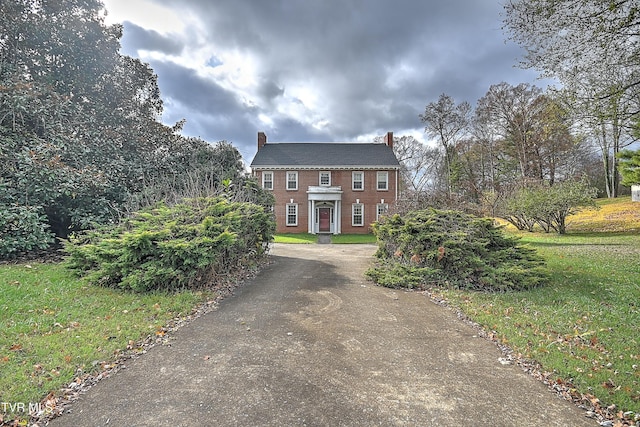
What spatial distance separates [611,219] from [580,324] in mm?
21935

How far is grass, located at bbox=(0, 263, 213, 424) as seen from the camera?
3297 mm

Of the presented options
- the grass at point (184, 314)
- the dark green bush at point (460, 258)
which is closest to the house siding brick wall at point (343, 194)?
the dark green bush at point (460, 258)

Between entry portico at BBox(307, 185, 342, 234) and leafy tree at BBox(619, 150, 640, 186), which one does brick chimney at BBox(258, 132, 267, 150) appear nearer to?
entry portico at BBox(307, 185, 342, 234)

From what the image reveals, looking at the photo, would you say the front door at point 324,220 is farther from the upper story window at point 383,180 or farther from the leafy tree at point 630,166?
the leafy tree at point 630,166

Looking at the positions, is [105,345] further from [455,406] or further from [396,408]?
[455,406]

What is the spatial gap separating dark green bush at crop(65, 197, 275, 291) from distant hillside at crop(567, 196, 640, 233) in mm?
22234

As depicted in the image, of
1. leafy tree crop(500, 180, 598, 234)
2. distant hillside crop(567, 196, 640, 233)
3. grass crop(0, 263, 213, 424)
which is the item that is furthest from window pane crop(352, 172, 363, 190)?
grass crop(0, 263, 213, 424)

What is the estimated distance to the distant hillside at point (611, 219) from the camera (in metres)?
19.1

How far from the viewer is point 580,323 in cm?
503

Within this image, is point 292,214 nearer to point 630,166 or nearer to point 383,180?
point 383,180

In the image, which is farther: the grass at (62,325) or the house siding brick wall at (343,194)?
the house siding brick wall at (343,194)

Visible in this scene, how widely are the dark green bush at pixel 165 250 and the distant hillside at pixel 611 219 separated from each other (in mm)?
22234

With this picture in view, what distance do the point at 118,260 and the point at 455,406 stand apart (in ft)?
21.0

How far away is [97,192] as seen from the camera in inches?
396
